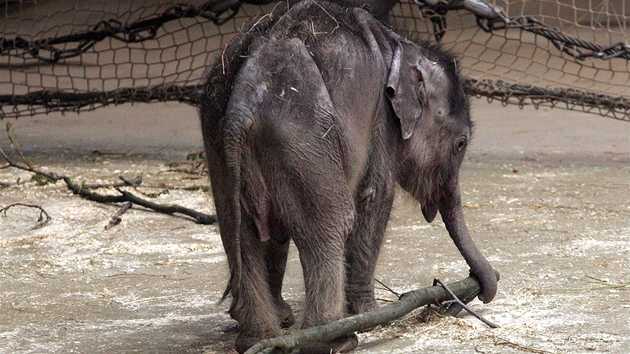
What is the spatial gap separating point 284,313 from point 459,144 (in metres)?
1.08

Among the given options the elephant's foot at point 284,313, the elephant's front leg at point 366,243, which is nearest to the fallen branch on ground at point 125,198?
the elephant's foot at point 284,313

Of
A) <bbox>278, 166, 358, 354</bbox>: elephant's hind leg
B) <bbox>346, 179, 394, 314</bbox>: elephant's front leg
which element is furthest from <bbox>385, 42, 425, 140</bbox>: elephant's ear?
<bbox>278, 166, 358, 354</bbox>: elephant's hind leg

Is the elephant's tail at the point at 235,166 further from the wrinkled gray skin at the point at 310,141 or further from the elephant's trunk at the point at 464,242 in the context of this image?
the elephant's trunk at the point at 464,242

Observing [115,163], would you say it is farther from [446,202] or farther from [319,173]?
[319,173]

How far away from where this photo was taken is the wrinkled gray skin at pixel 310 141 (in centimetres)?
373

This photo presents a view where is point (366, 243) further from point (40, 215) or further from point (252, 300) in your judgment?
point (40, 215)

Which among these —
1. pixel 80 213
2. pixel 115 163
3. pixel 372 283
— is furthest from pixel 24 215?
pixel 372 283

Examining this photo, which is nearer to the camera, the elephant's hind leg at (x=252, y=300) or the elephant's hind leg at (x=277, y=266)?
the elephant's hind leg at (x=252, y=300)

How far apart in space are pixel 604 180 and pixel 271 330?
452cm

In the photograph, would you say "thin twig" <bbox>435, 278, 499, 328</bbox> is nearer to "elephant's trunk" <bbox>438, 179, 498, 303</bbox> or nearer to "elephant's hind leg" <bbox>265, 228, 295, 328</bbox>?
"elephant's trunk" <bbox>438, 179, 498, 303</bbox>

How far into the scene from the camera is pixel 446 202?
15.3 ft

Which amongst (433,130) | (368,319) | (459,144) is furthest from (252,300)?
(459,144)

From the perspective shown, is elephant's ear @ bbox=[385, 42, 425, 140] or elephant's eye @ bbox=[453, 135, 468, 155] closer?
elephant's ear @ bbox=[385, 42, 425, 140]

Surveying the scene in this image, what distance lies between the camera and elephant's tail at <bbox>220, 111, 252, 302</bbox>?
3.71 meters
